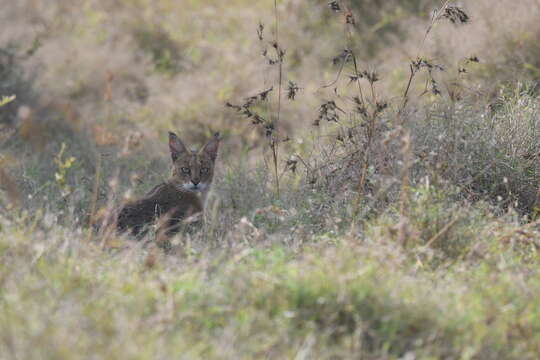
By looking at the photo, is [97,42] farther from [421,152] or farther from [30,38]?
[421,152]

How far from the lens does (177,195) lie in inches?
228

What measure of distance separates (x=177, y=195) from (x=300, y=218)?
120 centimetres

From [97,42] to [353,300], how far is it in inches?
376

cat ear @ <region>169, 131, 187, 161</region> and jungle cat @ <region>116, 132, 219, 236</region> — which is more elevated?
cat ear @ <region>169, 131, 187, 161</region>

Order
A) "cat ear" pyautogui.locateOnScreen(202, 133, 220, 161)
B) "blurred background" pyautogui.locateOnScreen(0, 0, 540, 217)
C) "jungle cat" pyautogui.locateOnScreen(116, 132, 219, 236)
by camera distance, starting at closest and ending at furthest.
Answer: "jungle cat" pyautogui.locateOnScreen(116, 132, 219, 236)
"cat ear" pyautogui.locateOnScreen(202, 133, 220, 161)
"blurred background" pyautogui.locateOnScreen(0, 0, 540, 217)

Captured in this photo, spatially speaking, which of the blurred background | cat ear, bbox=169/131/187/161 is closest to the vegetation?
the blurred background

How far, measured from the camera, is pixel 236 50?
11.8 metres

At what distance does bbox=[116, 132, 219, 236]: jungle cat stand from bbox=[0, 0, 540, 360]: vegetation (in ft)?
0.60

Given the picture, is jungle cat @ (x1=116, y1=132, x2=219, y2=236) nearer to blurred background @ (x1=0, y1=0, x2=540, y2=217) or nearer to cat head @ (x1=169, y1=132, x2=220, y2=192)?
cat head @ (x1=169, y1=132, x2=220, y2=192)

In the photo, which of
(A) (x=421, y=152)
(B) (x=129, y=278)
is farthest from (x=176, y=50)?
(B) (x=129, y=278)

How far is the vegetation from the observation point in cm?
320

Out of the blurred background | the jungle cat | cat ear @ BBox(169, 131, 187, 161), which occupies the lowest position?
the jungle cat

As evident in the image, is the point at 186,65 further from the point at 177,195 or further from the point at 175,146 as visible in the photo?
the point at 177,195

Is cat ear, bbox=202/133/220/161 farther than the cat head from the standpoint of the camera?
Yes
